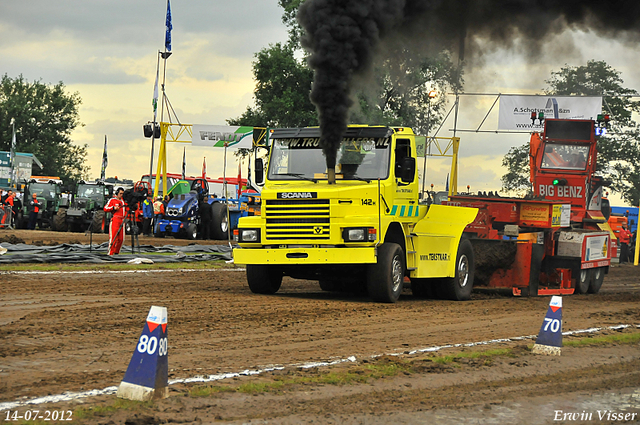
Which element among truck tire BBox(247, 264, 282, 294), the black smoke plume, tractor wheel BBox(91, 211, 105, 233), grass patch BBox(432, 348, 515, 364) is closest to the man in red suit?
truck tire BBox(247, 264, 282, 294)

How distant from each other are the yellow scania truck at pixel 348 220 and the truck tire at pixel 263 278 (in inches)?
0.7

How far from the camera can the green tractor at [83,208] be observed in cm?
3484

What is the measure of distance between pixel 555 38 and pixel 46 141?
7314cm

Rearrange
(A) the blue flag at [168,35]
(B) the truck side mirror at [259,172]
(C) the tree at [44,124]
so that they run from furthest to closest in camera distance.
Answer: (C) the tree at [44,124] < (A) the blue flag at [168,35] < (B) the truck side mirror at [259,172]

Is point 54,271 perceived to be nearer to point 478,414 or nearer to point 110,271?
point 110,271

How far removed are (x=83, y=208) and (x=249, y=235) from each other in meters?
24.8

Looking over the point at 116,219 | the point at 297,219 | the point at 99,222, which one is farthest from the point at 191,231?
the point at 297,219

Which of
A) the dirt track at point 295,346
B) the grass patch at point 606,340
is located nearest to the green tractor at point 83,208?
the dirt track at point 295,346

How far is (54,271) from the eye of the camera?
16375 millimetres

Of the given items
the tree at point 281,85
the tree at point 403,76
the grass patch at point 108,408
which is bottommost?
the grass patch at point 108,408

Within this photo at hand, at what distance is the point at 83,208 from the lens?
117 ft

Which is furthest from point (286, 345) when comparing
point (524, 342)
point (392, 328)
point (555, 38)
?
point (555, 38)

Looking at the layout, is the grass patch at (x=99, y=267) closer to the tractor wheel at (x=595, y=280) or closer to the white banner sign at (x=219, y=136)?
the tractor wheel at (x=595, y=280)

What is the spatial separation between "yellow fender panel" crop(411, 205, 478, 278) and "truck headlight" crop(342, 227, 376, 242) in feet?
4.72
